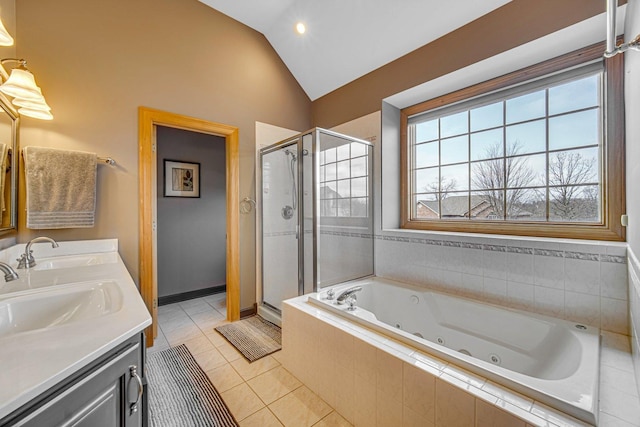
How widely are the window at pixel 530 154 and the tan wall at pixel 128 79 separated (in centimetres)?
182

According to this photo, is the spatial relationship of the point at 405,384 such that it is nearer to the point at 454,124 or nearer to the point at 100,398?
the point at 100,398

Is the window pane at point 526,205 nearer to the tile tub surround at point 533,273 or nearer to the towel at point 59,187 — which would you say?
the tile tub surround at point 533,273

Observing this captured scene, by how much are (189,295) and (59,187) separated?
2.05 metres

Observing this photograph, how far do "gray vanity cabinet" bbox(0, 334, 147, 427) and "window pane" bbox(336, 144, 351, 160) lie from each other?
1.98m

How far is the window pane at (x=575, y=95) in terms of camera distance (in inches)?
67.4

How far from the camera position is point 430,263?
2227mm

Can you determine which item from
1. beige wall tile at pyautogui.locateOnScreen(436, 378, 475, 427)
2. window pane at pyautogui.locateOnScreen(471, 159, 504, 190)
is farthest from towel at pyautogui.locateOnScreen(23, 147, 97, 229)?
window pane at pyautogui.locateOnScreen(471, 159, 504, 190)

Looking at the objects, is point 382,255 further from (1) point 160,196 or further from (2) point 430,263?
(1) point 160,196

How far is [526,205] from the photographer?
6.42 ft

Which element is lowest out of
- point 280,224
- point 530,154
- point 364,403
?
point 364,403

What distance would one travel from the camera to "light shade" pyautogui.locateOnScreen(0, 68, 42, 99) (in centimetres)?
140

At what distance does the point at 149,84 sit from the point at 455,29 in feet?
8.24

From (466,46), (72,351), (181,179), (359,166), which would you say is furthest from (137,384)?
(181,179)

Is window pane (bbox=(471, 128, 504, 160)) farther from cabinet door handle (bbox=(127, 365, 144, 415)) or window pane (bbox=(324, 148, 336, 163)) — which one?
cabinet door handle (bbox=(127, 365, 144, 415))
